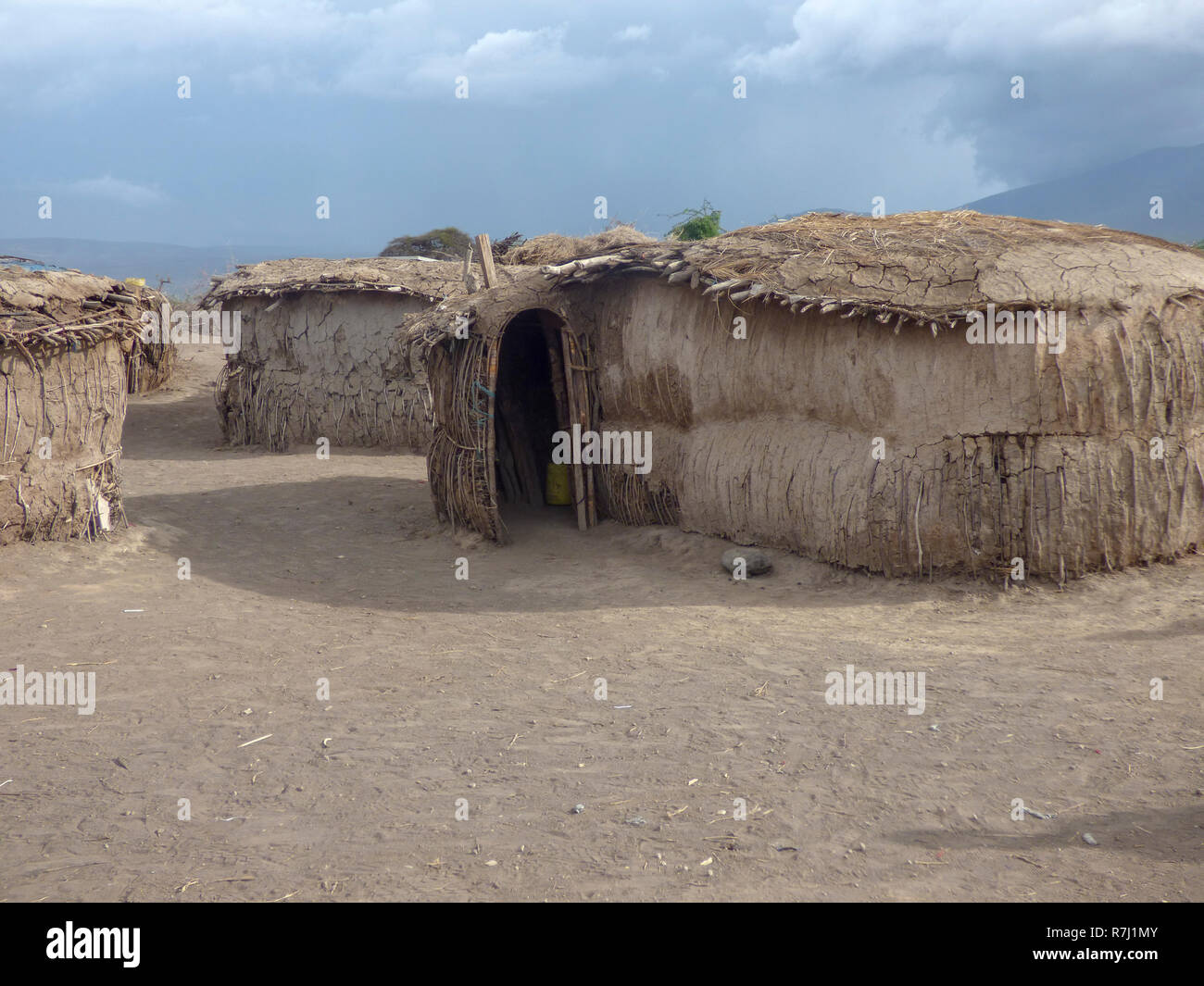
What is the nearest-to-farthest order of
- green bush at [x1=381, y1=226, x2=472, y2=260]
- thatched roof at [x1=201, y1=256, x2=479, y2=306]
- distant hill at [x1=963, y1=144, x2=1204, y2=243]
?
thatched roof at [x1=201, y1=256, x2=479, y2=306] < green bush at [x1=381, y1=226, x2=472, y2=260] < distant hill at [x1=963, y1=144, x2=1204, y2=243]

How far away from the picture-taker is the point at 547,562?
9203 mm

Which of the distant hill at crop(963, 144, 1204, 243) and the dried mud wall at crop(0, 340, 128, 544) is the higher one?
the distant hill at crop(963, 144, 1204, 243)

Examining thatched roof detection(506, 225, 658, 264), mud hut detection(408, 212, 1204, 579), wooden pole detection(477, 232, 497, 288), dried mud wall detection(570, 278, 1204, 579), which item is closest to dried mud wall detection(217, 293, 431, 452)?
thatched roof detection(506, 225, 658, 264)

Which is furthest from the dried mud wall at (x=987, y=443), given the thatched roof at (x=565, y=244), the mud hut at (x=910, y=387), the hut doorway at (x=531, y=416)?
the thatched roof at (x=565, y=244)

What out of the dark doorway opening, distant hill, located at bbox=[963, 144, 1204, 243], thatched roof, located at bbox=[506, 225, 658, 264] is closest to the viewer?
the dark doorway opening

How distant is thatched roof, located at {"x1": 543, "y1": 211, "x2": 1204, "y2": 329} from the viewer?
Result: 7535 mm

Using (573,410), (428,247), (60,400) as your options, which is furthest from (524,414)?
(428,247)

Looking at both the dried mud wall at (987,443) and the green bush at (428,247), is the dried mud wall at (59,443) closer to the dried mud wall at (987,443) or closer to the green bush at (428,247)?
the dried mud wall at (987,443)

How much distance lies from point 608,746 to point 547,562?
415 centimetres

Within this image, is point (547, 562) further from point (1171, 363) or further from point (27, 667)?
point (1171, 363)

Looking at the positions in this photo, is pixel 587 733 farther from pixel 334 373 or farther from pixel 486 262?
pixel 334 373

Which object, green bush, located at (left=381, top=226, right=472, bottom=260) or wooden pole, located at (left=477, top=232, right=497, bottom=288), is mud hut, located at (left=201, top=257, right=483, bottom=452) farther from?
green bush, located at (left=381, top=226, right=472, bottom=260)

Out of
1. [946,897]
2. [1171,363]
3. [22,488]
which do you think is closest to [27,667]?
[22,488]

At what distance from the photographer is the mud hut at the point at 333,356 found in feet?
49.2
